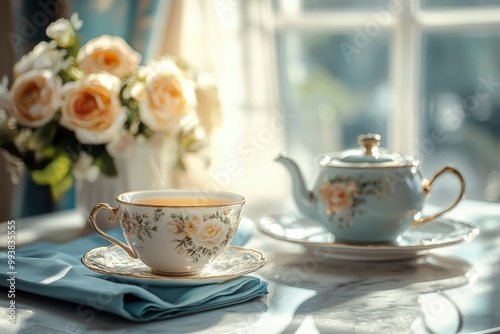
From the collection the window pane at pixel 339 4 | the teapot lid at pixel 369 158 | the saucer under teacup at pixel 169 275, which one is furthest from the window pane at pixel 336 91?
the saucer under teacup at pixel 169 275

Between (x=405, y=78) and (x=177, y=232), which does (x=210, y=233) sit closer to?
(x=177, y=232)

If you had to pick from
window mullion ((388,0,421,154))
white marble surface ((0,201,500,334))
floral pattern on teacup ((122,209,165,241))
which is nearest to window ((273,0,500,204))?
window mullion ((388,0,421,154))

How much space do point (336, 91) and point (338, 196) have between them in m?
2.86

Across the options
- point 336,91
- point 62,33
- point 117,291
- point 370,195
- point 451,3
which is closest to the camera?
point 117,291

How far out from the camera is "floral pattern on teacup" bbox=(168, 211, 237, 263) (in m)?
0.99

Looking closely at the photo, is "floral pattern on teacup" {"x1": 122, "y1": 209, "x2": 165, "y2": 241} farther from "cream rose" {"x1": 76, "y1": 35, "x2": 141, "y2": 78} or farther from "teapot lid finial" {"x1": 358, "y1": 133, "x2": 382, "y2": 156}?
"cream rose" {"x1": 76, "y1": 35, "x2": 141, "y2": 78}

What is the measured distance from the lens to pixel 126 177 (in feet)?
4.77

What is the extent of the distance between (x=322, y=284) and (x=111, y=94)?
52 cm

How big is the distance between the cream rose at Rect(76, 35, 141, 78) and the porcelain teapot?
0.43 meters

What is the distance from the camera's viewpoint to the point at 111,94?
1382 millimetres

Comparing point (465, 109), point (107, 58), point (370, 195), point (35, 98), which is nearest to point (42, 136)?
point (35, 98)

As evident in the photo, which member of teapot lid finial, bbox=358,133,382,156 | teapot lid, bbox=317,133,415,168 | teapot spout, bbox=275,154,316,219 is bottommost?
teapot spout, bbox=275,154,316,219

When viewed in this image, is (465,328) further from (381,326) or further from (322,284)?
(322,284)

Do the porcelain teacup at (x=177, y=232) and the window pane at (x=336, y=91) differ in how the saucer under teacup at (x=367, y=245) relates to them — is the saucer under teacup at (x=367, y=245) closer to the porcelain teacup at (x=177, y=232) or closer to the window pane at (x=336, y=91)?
the porcelain teacup at (x=177, y=232)
